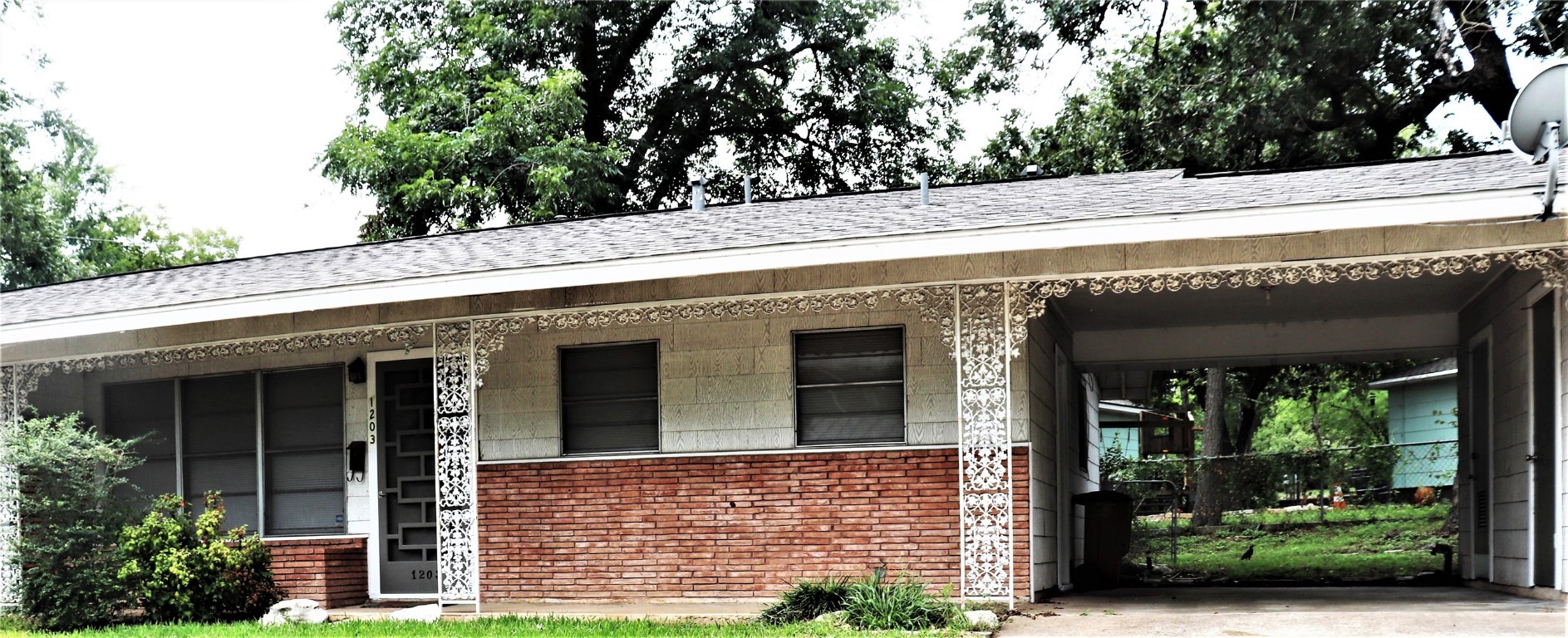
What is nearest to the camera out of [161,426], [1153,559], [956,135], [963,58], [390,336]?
[390,336]

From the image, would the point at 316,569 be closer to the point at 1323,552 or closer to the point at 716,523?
the point at 716,523

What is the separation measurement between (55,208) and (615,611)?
27.5 m

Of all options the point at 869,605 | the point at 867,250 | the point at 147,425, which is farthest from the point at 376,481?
the point at 867,250

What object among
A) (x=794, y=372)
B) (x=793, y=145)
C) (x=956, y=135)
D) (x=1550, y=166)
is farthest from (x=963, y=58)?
(x=1550, y=166)

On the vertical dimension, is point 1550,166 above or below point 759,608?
above

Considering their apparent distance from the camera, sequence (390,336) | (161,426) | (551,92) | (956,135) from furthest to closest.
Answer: (956,135) → (551,92) → (161,426) → (390,336)

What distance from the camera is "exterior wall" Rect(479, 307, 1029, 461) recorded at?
406 inches

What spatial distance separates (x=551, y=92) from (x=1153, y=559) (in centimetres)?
1160

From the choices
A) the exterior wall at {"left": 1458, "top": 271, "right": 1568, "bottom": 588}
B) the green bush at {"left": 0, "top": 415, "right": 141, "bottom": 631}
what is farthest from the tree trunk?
the green bush at {"left": 0, "top": 415, "right": 141, "bottom": 631}

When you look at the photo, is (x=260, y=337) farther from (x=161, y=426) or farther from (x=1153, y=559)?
(x=1153, y=559)

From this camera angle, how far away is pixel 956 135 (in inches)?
1003

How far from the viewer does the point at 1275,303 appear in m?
12.6

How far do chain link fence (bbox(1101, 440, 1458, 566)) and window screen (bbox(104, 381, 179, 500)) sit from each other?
13.8m

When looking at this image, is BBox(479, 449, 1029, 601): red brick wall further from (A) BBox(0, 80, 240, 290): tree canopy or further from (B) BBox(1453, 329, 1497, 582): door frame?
(A) BBox(0, 80, 240, 290): tree canopy
